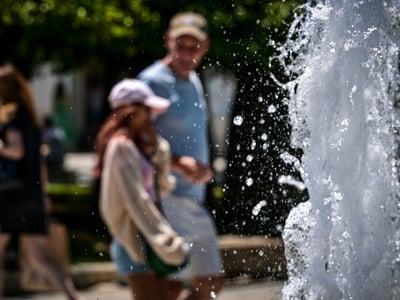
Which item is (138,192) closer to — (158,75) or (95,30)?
(158,75)

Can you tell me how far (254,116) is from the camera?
619 cm

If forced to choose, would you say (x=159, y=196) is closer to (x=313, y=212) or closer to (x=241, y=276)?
(x=241, y=276)

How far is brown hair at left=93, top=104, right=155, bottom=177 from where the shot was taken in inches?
261

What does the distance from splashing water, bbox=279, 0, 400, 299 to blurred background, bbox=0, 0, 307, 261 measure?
46cm

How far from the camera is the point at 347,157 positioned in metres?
5.07

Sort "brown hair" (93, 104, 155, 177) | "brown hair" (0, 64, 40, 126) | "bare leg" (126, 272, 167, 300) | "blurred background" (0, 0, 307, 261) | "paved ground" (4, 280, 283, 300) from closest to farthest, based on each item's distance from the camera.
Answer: "paved ground" (4, 280, 283, 300), "blurred background" (0, 0, 307, 261), "bare leg" (126, 272, 167, 300), "brown hair" (93, 104, 155, 177), "brown hair" (0, 64, 40, 126)

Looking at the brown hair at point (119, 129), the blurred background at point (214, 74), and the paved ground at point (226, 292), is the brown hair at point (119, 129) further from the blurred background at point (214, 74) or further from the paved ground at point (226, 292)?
the paved ground at point (226, 292)

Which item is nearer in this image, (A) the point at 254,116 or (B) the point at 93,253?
(A) the point at 254,116

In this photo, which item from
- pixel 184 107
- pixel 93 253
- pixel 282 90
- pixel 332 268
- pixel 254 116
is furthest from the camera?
pixel 93 253

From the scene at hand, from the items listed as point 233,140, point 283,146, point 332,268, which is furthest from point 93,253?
point 332,268

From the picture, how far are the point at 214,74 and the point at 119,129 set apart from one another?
588 centimetres

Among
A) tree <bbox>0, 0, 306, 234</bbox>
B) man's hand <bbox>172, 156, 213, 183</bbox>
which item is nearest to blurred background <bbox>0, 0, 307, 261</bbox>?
tree <bbox>0, 0, 306, 234</bbox>

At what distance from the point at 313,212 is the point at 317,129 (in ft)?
1.05

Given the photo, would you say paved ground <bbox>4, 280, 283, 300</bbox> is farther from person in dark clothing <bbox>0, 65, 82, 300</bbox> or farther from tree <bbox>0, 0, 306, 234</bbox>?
person in dark clothing <bbox>0, 65, 82, 300</bbox>
